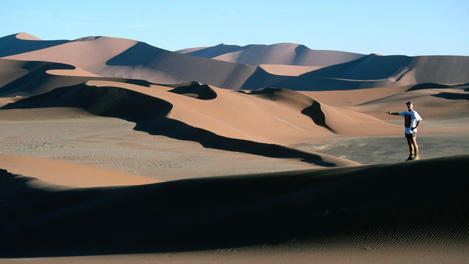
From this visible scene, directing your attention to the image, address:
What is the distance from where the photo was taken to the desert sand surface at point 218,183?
4.93 metres

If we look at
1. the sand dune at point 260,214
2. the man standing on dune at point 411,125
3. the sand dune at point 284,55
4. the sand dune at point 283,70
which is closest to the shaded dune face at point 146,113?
the man standing on dune at point 411,125

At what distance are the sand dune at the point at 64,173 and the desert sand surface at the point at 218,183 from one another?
42mm

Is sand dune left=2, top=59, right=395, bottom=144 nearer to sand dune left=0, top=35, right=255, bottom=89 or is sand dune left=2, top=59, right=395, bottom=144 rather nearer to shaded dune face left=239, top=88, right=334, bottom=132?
shaded dune face left=239, top=88, right=334, bottom=132

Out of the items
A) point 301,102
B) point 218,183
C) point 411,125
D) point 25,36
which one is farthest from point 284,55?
point 218,183

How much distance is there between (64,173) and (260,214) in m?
6.39

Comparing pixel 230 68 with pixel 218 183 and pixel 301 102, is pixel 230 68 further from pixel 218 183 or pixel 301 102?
pixel 218 183

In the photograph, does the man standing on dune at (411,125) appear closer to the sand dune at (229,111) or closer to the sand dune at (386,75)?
the sand dune at (229,111)

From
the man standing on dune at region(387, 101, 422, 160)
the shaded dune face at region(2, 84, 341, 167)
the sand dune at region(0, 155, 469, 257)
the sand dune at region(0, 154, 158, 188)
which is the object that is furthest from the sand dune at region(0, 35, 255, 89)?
the sand dune at region(0, 155, 469, 257)

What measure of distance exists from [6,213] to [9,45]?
375 feet

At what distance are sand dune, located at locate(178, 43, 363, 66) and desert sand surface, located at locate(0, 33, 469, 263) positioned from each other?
11709cm

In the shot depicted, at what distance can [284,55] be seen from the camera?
161 metres

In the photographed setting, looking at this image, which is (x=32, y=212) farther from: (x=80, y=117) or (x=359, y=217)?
(x=80, y=117)

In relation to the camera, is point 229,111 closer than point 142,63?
Yes

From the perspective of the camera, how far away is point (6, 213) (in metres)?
7.96
